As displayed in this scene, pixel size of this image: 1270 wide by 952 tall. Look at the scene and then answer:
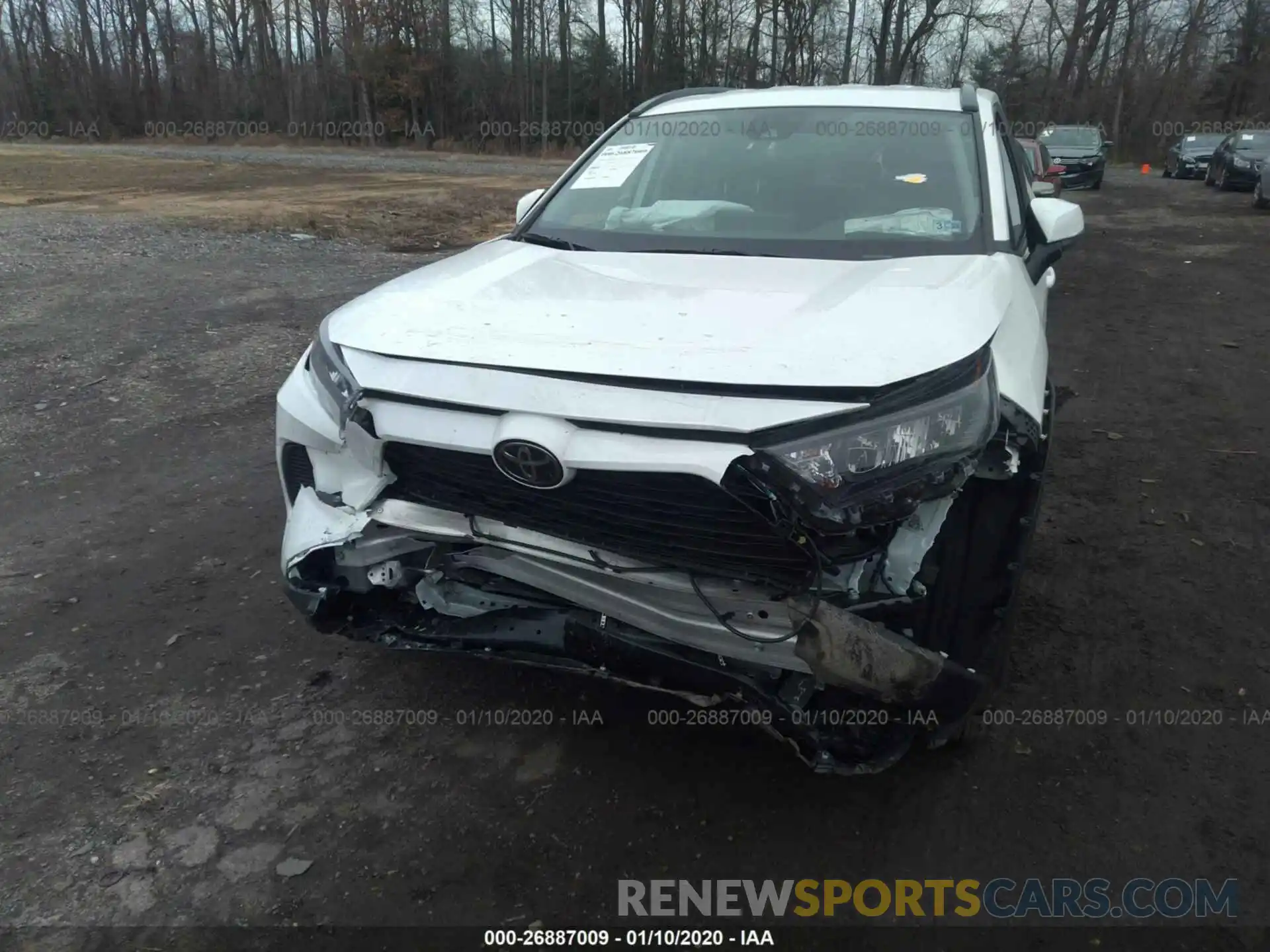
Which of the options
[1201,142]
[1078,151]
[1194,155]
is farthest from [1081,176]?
[1201,142]

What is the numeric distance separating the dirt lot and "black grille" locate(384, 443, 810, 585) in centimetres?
82

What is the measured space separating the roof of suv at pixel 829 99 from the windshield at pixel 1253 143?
2144 centimetres

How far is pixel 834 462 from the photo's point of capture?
78.2 inches

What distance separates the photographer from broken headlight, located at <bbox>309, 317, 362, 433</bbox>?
7.87 ft

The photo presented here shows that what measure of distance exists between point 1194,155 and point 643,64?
2454cm

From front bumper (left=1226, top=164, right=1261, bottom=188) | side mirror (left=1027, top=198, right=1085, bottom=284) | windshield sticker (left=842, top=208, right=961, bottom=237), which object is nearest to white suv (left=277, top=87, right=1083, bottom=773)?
windshield sticker (left=842, top=208, right=961, bottom=237)

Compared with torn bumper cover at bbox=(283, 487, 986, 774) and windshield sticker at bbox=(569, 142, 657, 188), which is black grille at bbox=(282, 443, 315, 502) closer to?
torn bumper cover at bbox=(283, 487, 986, 774)

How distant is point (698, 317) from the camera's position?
2.44m

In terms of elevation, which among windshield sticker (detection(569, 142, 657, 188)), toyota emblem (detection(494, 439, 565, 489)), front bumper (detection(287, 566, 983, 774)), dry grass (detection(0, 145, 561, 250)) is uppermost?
windshield sticker (detection(569, 142, 657, 188))

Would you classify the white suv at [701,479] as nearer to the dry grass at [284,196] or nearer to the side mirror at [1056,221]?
the side mirror at [1056,221]

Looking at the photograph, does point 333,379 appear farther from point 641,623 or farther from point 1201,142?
point 1201,142

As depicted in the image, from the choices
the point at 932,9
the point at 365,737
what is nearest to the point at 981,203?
the point at 365,737

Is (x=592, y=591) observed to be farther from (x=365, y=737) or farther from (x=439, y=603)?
(x=365, y=737)

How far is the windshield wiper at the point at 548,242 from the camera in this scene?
3.42 metres
